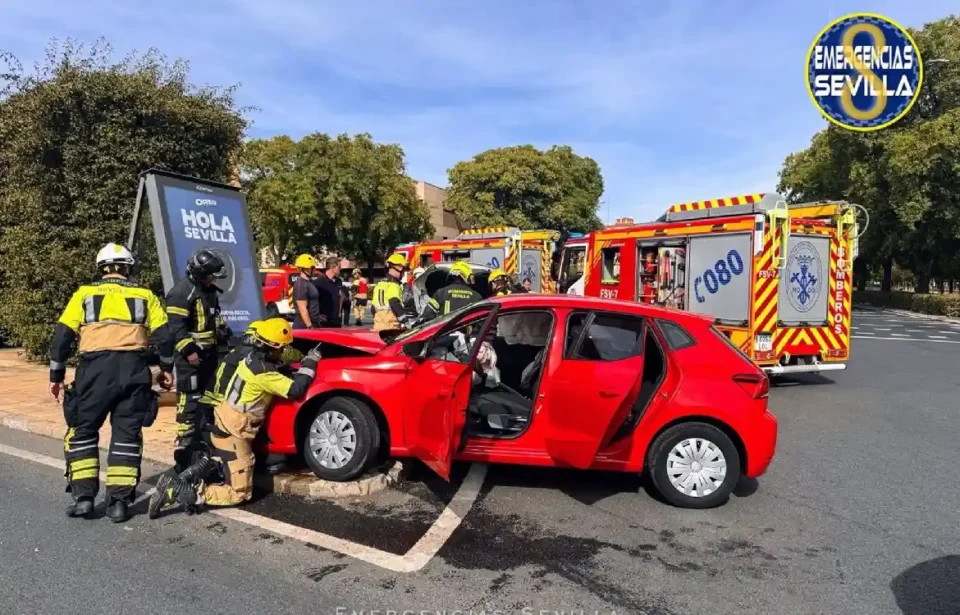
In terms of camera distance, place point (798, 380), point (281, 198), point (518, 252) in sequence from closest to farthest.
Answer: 1. point (798, 380)
2. point (518, 252)
3. point (281, 198)

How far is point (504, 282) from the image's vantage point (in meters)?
8.50

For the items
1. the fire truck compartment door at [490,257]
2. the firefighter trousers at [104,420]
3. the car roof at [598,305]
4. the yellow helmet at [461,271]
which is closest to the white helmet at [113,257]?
the firefighter trousers at [104,420]

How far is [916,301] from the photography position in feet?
105

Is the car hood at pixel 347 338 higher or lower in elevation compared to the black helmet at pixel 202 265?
lower

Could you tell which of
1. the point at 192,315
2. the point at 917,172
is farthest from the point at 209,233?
the point at 917,172

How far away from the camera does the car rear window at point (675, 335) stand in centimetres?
503

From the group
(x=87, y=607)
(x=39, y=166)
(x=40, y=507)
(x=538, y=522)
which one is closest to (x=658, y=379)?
(x=538, y=522)

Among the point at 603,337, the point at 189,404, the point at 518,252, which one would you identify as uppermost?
the point at 518,252

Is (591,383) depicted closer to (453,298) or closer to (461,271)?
(453,298)

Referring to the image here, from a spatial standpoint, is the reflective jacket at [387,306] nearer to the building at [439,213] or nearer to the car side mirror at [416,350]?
the car side mirror at [416,350]

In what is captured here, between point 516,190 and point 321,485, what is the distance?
33.9 m

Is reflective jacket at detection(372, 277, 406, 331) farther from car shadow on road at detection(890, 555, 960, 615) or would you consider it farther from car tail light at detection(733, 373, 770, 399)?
car shadow on road at detection(890, 555, 960, 615)

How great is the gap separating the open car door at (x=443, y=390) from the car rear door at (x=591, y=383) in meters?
0.61

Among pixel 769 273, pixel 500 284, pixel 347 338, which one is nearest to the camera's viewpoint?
pixel 347 338
